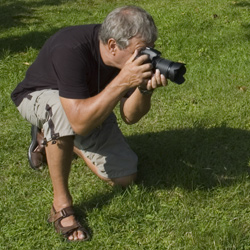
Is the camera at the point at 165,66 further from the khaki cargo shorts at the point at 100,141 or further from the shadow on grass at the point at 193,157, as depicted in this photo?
the shadow on grass at the point at 193,157

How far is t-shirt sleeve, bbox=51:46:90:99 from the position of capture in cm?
292

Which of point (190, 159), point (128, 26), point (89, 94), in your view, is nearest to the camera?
point (128, 26)

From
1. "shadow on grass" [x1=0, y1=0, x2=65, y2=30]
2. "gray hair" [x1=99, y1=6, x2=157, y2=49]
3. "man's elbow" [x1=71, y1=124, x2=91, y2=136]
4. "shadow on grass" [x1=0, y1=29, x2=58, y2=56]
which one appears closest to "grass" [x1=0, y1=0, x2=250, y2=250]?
"shadow on grass" [x1=0, y1=29, x2=58, y2=56]

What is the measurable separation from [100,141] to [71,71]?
2.57 ft

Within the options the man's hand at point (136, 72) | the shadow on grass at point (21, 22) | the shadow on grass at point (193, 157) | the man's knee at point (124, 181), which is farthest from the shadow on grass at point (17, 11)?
the man's hand at point (136, 72)

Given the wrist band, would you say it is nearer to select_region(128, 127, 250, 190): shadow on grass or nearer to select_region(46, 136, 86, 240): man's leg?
select_region(46, 136, 86, 240): man's leg

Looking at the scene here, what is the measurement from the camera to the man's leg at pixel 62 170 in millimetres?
3092

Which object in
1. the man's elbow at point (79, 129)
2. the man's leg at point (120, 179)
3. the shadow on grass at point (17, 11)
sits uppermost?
the man's elbow at point (79, 129)

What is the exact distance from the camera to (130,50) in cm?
290

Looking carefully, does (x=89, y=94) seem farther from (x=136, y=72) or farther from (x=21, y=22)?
(x=21, y=22)

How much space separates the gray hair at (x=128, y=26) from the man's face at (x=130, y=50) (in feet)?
0.07

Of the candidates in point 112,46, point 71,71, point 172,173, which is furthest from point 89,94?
point 172,173

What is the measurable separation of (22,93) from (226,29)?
410 centimetres

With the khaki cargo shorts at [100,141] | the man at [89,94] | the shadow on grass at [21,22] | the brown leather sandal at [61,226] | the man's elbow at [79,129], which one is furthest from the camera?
the shadow on grass at [21,22]
